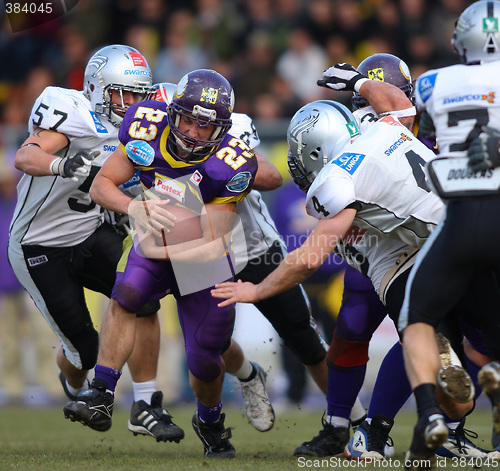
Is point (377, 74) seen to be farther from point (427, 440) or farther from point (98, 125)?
point (427, 440)

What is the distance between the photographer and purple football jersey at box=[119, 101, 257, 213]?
14.5ft

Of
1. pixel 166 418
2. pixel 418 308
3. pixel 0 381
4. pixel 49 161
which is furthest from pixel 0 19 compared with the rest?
pixel 418 308

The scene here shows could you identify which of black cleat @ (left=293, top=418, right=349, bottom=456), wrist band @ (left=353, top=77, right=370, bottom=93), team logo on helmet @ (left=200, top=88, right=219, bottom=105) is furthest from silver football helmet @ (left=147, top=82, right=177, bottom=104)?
black cleat @ (left=293, top=418, right=349, bottom=456)

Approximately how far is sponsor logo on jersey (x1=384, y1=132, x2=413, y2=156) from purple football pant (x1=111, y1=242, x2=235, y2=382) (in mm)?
1190

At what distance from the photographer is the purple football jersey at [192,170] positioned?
443cm

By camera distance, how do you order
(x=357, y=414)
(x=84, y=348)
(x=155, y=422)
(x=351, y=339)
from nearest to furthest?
(x=351, y=339) → (x=155, y=422) → (x=357, y=414) → (x=84, y=348)

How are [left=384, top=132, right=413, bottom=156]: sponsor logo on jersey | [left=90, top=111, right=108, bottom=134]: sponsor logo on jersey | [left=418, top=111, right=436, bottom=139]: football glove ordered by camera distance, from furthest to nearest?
[left=90, top=111, right=108, bottom=134]: sponsor logo on jersey
[left=384, top=132, right=413, bottom=156]: sponsor logo on jersey
[left=418, top=111, right=436, bottom=139]: football glove

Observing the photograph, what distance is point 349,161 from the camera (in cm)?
402

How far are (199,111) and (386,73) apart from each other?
1.33 m

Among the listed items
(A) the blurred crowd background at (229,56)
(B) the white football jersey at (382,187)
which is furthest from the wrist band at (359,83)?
(A) the blurred crowd background at (229,56)

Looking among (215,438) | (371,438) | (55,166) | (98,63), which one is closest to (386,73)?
(98,63)

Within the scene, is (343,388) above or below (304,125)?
below

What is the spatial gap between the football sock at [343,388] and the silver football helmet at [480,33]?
1.93 meters

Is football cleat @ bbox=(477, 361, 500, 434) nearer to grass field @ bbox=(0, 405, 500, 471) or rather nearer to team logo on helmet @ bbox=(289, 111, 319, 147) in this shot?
grass field @ bbox=(0, 405, 500, 471)
